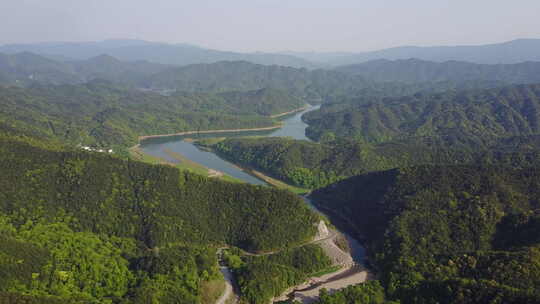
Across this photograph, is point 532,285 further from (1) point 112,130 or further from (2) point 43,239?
(1) point 112,130

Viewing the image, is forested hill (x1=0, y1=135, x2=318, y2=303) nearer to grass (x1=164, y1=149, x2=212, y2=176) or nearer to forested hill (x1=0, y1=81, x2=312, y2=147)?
grass (x1=164, y1=149, x2=212, y2=176)

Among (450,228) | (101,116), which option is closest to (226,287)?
(450,228)

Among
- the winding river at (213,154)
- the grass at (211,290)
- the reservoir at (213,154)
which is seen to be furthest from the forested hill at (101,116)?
the grass at (211,290)

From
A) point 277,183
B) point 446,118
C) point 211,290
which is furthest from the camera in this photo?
point 446,118

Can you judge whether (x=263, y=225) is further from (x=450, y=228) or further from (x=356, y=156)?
(x=356, y=156)

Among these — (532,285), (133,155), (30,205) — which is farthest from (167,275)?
(133,155)
